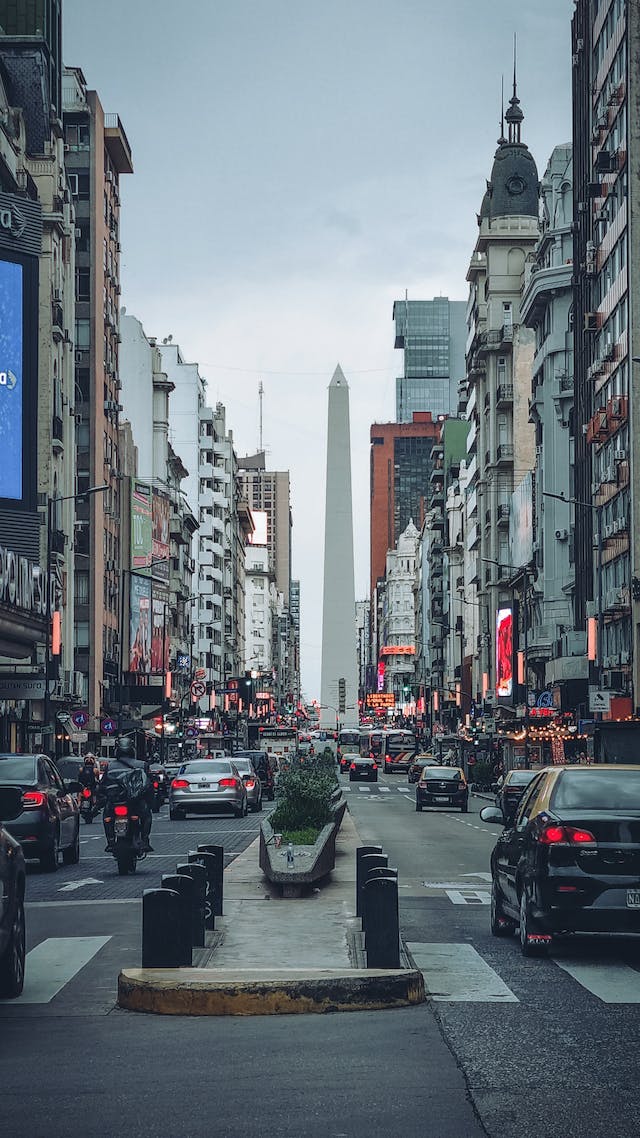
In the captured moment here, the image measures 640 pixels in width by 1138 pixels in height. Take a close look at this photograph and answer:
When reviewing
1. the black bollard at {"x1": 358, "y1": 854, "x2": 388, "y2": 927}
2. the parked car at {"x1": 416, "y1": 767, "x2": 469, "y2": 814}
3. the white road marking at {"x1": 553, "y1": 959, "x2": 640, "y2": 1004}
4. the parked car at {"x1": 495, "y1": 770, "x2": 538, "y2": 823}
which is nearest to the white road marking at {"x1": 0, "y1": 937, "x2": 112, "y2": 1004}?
the black bollard at {"x1": 358, "y1": 854, "x2": 388, "y2": 927}

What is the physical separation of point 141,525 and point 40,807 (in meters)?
78.1

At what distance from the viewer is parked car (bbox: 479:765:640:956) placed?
1273cm

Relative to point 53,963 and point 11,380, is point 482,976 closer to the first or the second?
point 53,963

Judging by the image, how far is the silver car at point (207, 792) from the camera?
128ft

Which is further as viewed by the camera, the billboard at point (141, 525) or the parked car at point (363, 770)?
the billboard at point (141, 525)

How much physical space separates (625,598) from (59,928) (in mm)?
43918

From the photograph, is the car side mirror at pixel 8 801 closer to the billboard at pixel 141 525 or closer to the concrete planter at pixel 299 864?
the concrete planter at pixel 299 864

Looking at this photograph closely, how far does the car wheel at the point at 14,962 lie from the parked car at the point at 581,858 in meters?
3.96

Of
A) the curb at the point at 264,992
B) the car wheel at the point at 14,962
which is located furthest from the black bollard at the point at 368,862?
the car wheel at the point at 14,962

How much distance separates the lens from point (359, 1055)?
892 cm

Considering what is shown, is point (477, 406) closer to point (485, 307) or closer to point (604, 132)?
point (485, 307)

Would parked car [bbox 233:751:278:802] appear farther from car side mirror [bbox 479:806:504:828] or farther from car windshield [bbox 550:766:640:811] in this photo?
car windshield [bbox 550:766:640:811]

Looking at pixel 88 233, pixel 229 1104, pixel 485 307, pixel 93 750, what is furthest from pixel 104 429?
pixel 229 1104

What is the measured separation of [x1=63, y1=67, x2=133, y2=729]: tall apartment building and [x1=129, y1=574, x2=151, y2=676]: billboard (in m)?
2.07
